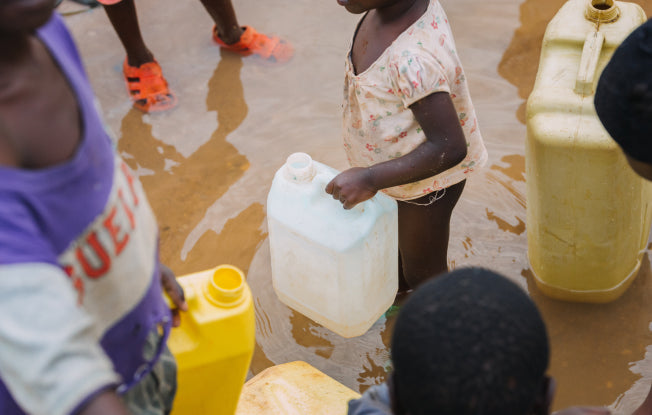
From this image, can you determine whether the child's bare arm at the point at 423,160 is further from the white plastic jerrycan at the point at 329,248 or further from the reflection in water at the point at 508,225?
the reflection in water at the point at 508,225

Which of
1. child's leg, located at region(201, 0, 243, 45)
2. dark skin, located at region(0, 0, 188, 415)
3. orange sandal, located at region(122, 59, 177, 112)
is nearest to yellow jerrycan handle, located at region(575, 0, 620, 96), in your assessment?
dark skin, located at region(0, 0, 188, 415)

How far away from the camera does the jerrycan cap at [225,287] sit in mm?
1509

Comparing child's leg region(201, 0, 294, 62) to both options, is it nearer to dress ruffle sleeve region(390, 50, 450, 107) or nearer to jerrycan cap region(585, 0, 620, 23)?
jerrycan cap region(585, 0, 620, 23)

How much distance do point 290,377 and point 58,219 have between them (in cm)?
111

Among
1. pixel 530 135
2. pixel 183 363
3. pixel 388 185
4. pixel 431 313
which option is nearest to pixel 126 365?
pixel 183 363

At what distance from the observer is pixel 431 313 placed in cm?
93

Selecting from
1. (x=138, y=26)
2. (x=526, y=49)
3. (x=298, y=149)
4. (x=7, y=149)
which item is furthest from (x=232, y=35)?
(x=7, y=149)

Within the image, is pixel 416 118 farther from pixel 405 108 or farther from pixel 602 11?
pixel 602 11

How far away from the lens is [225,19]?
331cm

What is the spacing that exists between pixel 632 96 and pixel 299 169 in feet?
3.08

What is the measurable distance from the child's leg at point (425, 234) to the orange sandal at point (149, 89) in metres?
1.52

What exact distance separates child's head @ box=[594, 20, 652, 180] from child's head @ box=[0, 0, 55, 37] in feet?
3.21

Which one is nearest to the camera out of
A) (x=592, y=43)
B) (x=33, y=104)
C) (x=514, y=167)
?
(x=33, y=104)

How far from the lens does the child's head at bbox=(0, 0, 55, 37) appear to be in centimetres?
94
